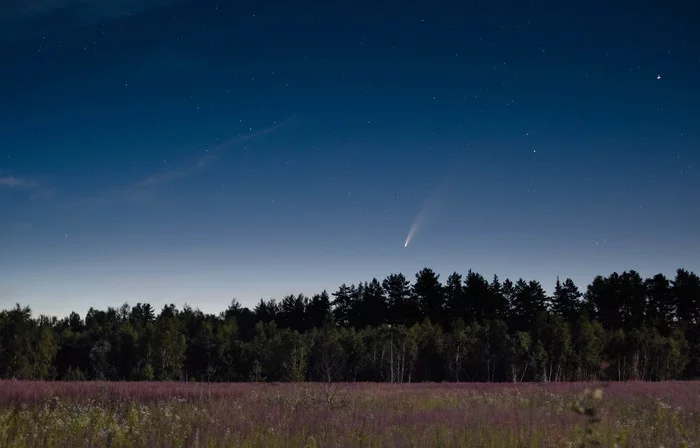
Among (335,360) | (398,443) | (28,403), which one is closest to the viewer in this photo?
(398,443)

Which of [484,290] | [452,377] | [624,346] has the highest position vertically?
[484,290]

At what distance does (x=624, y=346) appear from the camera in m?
56.9

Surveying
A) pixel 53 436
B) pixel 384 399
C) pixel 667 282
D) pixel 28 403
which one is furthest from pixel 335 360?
pixel 667 282

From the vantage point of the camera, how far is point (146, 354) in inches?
2346

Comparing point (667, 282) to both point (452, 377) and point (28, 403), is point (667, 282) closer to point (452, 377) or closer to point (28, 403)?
point (452, 377)

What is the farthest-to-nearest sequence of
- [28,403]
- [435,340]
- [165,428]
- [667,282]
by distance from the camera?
[667,282] < [435,340] < [28,403] < [165,428]

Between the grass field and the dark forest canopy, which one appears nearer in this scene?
the grass field

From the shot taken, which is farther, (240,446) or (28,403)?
(28,403)

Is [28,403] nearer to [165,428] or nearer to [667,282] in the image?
[165,428]

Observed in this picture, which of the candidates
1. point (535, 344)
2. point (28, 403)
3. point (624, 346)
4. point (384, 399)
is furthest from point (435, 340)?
point (28, 403)

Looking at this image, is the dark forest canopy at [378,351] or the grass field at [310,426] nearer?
the grass field at [310,426]

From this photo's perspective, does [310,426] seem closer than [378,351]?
Yes

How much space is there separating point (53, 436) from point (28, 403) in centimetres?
472

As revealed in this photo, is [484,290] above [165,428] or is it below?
above
